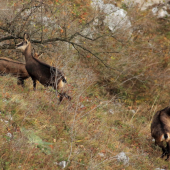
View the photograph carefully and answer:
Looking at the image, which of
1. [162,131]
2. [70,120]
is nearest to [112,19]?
[162,131]

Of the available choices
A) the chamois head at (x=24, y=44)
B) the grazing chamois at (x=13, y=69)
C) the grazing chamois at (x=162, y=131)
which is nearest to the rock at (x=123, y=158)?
the grazing chamois at (x=162, y=131)

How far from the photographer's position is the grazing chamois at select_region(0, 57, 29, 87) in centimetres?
756

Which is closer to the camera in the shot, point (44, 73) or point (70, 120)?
point (70, 120)

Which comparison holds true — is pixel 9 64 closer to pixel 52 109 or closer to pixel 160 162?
pixel 52 109

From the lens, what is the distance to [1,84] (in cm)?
617

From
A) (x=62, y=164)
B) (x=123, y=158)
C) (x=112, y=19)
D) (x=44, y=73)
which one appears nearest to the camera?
(x=62, y=164)

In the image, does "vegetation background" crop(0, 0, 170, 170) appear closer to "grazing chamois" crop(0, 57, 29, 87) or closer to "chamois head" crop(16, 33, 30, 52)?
"grazing chamois" crop(0, 57, 29, 87)

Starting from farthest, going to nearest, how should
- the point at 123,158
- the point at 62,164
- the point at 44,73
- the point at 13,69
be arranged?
1. the point at 13,69
2. the point at 44,73
3. the point at 123,158
4. the point at 62,164

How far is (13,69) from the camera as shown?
7.71 m

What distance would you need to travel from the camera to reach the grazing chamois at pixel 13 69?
7562mm

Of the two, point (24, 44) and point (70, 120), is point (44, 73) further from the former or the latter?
point (70, 120)

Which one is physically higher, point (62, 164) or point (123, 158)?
point (62, 164)

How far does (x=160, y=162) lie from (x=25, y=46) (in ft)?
18.0

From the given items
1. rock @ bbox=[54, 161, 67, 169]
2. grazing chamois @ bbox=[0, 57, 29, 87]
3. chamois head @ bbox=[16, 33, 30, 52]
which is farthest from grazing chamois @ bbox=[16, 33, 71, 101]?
rock @ bbox=[54, 161, 67, 169]
